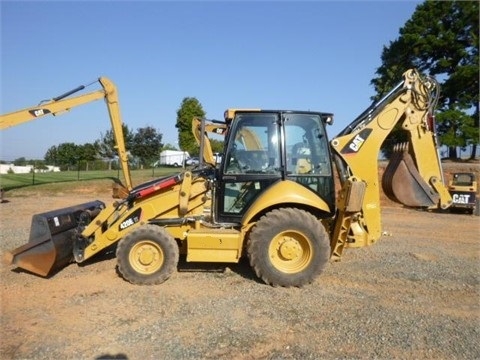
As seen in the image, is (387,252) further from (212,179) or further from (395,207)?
(395,207)

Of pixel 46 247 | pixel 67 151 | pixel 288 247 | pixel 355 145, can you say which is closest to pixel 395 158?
pixel 355 145

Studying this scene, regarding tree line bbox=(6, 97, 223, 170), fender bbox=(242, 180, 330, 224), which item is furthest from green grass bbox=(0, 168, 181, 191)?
fender bbox=(242, 180, 330, 224)

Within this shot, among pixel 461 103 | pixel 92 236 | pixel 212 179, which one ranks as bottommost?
pixel 92 236

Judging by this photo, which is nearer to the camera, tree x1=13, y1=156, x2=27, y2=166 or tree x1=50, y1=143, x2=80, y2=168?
tree x1=13, y1=156, x2=27, y2=166

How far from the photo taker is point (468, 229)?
10.6 meters

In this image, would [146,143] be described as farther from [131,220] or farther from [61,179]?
[131,220]

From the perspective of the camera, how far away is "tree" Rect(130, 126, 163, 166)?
53.4 metres

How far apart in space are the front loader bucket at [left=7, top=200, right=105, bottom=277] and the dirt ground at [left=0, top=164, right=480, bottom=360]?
0.19 meters

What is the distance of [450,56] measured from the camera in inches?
1149

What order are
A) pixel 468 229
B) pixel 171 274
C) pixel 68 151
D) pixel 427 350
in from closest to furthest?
pixel 427 350
pixel 171 274
pixel 468 229
pixel 68 151

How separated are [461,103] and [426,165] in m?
25.4

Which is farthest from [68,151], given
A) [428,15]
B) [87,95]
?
[87,95]

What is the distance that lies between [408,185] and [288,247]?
205 cm

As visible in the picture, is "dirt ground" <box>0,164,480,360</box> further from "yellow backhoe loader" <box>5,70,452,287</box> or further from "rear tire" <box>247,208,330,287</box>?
"yellow backhoe loader" <box>5,70,452,287</box>
